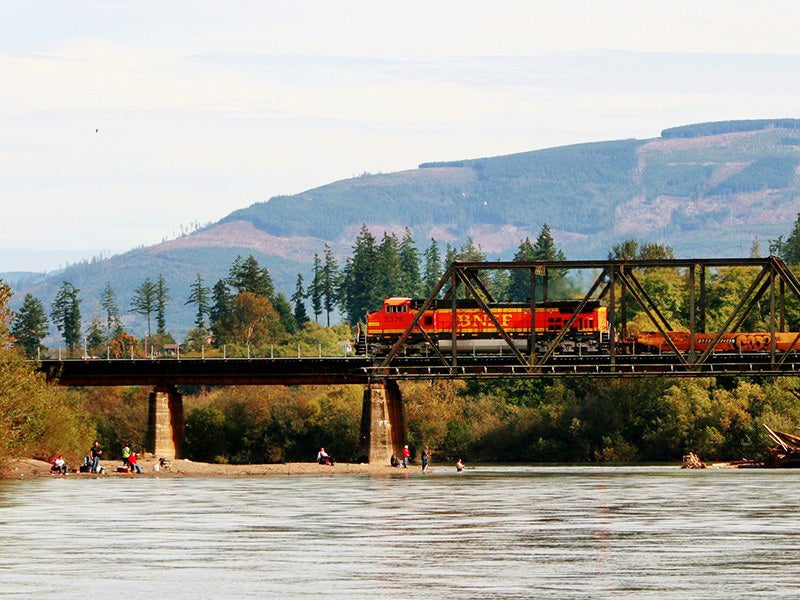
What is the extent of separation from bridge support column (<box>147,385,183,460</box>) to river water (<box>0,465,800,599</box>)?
48338 millimetres

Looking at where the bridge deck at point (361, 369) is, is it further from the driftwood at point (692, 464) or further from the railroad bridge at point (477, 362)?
the driftwood at point (692, 464)

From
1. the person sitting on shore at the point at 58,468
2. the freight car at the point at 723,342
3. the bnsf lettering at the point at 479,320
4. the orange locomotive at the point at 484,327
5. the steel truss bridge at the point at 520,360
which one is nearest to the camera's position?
the person sitting on shore at the point at 58,468

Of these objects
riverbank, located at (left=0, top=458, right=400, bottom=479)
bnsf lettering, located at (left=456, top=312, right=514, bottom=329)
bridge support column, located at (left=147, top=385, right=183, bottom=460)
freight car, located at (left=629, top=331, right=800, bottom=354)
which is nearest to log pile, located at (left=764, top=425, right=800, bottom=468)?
freight car, located at (left=629, top=331, right=800, bottom=354)

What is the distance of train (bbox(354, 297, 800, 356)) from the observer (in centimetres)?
13162

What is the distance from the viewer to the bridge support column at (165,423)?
14038 cm

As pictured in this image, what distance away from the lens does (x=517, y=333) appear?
438 feet

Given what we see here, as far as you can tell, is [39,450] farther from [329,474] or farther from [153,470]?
[329,474]

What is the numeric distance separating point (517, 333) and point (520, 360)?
11.2m

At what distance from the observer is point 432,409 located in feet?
568

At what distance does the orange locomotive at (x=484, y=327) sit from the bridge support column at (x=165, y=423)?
17988mm

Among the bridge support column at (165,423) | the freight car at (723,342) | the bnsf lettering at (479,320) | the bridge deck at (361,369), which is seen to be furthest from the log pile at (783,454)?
the bridge support column at (165,423)

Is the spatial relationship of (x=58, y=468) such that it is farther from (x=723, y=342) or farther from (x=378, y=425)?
(x=723, y=342)

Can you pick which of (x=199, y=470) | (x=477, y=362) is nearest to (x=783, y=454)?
(x=477, y=362)

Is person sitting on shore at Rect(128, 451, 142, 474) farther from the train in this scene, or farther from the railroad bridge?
the train
